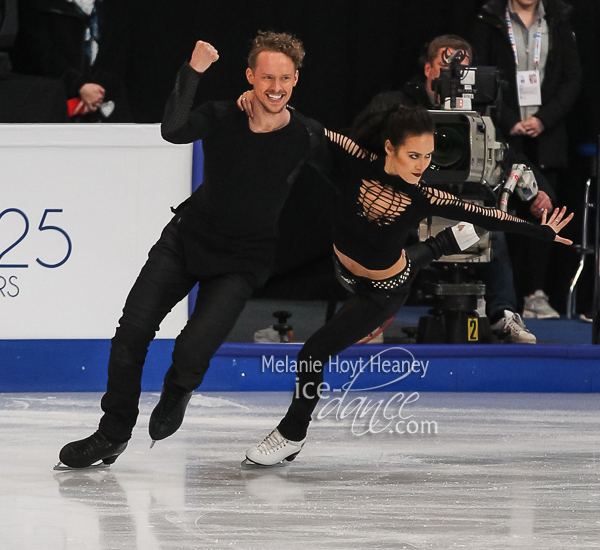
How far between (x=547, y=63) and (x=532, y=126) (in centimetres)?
37

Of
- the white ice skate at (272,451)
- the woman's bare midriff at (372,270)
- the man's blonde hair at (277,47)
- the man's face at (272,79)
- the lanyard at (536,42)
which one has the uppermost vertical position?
the lanyard at (536,42)

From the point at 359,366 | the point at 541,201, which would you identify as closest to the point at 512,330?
the point at 541,201

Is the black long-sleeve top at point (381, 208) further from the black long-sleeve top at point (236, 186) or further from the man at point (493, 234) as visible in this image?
the man at point (493, 234)

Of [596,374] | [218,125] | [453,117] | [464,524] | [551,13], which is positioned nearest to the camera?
[464,524]

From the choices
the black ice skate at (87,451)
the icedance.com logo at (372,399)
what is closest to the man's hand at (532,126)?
the icedance.com logo at (372,399)

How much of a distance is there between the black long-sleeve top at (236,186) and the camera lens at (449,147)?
4.06 feet

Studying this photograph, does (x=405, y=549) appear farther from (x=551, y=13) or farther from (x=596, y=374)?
(x=551, y=13)

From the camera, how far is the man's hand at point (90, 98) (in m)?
4.72

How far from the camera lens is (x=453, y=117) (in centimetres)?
385

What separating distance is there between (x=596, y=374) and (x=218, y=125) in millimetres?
2250

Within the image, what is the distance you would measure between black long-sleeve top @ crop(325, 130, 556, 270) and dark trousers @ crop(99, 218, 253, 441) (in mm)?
372

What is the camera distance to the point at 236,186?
8.76 feet

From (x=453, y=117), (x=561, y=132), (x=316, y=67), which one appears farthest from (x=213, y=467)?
(x=316, y=67)

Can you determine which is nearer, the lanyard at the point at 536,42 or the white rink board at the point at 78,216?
the white rink board at the point at 78,216
